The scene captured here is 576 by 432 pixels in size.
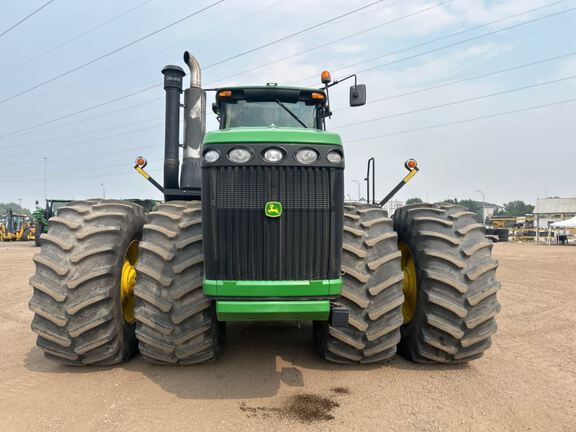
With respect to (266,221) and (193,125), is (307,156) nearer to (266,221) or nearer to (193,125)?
(266,221)

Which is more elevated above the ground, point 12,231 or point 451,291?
point 451,291

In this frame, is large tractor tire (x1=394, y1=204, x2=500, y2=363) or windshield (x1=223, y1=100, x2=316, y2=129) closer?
large tractor tire (x1=394, y1=204, x2=500, y2=363)

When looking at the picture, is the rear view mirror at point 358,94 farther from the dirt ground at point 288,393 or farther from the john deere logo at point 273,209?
the dirt ground at point 288,393

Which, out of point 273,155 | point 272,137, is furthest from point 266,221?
point 272,137

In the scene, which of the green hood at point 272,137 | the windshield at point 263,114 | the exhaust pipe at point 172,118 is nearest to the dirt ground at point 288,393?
the green hood at point 272,137

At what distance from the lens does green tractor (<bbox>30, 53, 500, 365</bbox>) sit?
122 inches

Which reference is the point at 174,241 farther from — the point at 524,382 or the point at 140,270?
the point at 524,382

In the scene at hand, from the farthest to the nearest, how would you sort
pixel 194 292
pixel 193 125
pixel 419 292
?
1. pixel 193 125
2. pixel 419 292
3. pixel 194 292

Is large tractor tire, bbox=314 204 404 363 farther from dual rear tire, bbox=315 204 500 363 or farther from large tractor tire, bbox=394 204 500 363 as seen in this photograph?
large tractor tire, bbox=394 204 500 363

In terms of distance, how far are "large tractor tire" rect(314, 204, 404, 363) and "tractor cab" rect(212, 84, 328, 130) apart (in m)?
1.59

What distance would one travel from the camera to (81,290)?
12.0 feet

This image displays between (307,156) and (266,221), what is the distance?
0.56m

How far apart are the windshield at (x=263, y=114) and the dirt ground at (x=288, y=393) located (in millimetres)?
2444

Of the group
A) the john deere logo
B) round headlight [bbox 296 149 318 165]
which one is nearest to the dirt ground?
the john deere logo
